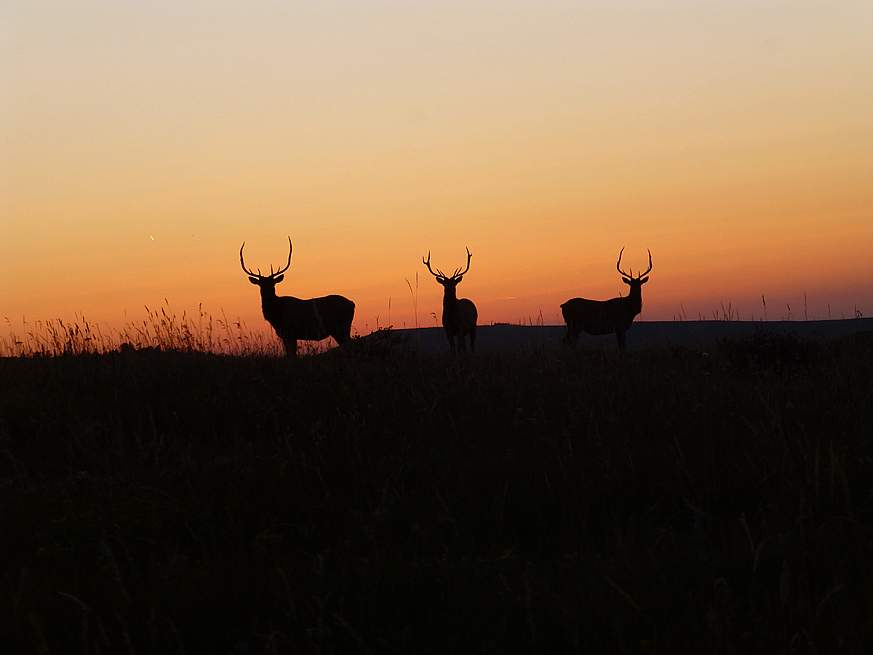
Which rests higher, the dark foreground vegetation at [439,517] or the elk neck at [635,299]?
the elk neck at [635,299]

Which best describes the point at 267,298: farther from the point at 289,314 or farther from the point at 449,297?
the point at 449,297

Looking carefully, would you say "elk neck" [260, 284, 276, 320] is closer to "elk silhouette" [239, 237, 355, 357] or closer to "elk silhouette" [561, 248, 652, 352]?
"elk silhouette" [239, 237, 355, 357]

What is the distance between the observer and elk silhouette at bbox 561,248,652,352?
78.0 feet

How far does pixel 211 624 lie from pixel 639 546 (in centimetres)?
166

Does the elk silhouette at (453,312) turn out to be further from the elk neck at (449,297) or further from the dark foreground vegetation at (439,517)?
the dark foreground vegetation at (439,517)

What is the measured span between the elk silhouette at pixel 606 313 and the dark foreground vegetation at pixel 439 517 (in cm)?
1649

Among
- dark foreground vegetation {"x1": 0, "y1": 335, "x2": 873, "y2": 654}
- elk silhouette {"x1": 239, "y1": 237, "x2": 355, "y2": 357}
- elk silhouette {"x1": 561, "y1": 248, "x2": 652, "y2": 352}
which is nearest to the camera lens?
dark foreground vegetation {"x1": 0, "y1": 335, "x2": 873, "y2": 654}

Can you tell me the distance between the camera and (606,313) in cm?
2402

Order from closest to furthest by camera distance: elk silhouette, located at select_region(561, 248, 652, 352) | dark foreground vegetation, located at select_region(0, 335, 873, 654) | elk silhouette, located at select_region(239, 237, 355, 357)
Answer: dark foreground vegetation, located at select_region(0, 335, 873, 654) → elk silhouette, located at select_region(239, 237, 355, 357) → elk silhouette, located at select_region(561, 248, 652, 352)

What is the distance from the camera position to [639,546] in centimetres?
337

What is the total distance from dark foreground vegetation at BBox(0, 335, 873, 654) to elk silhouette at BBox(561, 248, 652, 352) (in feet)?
54.1

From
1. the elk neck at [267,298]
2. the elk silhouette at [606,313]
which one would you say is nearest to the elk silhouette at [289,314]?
the elk neck at [267,298]

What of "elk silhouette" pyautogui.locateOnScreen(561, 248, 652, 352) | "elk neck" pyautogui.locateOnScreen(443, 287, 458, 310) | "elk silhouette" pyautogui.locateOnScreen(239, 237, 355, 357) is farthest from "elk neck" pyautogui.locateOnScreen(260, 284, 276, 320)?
"elk silhouette" pyautogui.locateOnScreen(561, 248, 652, 352)

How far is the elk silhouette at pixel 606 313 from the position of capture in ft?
78.0
